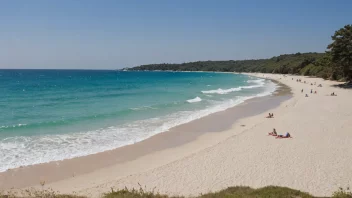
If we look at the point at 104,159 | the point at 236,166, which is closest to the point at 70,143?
the point at 104,159

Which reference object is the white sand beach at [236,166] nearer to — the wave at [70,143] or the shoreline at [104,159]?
the shoreline at [104,159]

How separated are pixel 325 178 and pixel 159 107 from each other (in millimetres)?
21168

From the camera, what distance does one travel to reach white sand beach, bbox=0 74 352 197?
1004 centimetres

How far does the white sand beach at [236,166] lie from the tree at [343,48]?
28.7 m

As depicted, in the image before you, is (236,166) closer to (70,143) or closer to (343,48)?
(70,143)

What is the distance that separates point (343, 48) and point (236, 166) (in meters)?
39.2

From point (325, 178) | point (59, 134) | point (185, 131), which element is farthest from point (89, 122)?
point (325, 178)

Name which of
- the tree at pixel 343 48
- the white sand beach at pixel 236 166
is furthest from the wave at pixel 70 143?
the tree at pixel 343 48

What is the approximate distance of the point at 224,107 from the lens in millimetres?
29906

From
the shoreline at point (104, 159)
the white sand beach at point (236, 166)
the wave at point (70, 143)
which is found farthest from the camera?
the wave at point (70, 143)

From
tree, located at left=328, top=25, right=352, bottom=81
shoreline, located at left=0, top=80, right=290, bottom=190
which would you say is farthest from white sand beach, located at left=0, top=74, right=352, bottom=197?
tree, located at left=328, top=25, right=352, bottom=81

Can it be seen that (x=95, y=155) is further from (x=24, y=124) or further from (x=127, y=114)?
(x=127, y=114)

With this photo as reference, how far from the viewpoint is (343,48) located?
138 ft

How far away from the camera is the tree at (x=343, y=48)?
41594mm
